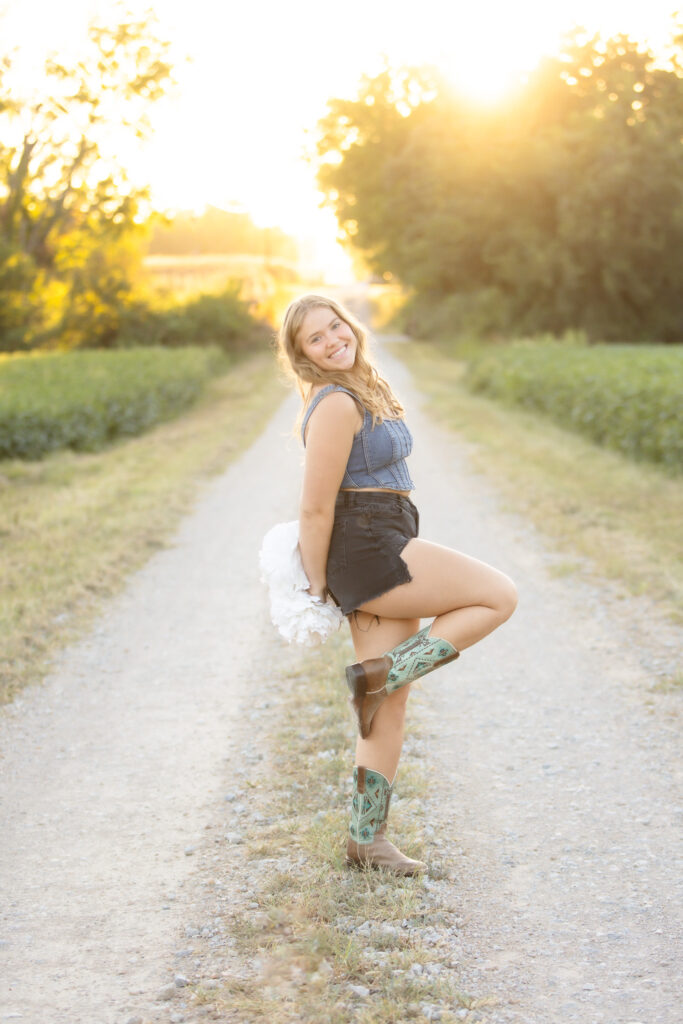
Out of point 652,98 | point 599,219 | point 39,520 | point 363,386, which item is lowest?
point 39,520

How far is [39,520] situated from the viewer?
375 inches

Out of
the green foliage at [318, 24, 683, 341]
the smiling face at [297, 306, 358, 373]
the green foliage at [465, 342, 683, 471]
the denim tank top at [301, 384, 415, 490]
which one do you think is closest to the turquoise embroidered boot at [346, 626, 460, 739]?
the denim tank top at [301, 384, 415, 490]

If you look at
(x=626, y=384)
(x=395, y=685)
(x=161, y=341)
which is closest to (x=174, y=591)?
(x=395, y=685)

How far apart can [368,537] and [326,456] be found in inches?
11.4

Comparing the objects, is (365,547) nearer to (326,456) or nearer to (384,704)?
(326,456)

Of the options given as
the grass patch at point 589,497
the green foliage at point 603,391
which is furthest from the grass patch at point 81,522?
the green foliage at point 603,391

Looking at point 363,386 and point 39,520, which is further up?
point 363,386

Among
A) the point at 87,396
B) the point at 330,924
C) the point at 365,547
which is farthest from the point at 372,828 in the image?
the point at 87,396

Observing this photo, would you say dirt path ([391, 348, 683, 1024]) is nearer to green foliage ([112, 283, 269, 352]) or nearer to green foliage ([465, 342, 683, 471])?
green foliage ([465, 342, 683, 471])

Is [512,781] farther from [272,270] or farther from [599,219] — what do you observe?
[272,270]

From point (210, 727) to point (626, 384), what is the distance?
981cm

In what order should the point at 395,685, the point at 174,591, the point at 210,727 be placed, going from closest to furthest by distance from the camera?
the point at 395,685 < the point at 210,727 < the point at 174,591

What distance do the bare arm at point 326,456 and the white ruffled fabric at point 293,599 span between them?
5.7 inches

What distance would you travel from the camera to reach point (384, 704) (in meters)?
3.43
